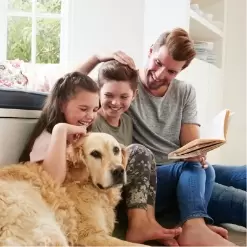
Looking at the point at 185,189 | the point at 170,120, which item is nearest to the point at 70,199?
the point at 185,189

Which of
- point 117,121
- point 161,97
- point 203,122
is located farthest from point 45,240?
point 203,122

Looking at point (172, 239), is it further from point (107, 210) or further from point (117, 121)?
point (117, 121)

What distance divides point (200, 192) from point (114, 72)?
44cm

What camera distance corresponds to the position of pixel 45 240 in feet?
2.90

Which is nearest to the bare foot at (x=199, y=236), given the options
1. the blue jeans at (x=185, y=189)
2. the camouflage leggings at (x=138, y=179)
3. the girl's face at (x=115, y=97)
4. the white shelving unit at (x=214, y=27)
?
the blue jeans at (x=185, y=189)

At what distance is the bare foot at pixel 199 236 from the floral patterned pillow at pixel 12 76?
3.47ft

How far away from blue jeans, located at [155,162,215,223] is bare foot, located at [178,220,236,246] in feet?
0.10

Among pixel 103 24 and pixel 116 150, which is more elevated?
pixel 103 24

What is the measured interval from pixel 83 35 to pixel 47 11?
255 millimetres

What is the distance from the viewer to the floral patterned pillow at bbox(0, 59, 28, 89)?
193cm

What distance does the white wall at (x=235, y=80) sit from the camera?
2629mm

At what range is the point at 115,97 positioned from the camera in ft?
4.26

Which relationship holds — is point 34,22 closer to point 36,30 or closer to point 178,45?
point 36,30

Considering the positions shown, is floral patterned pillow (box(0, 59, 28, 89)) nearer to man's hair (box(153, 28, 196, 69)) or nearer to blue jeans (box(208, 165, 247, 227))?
man's hair (box(153, 28, 196, 69))
